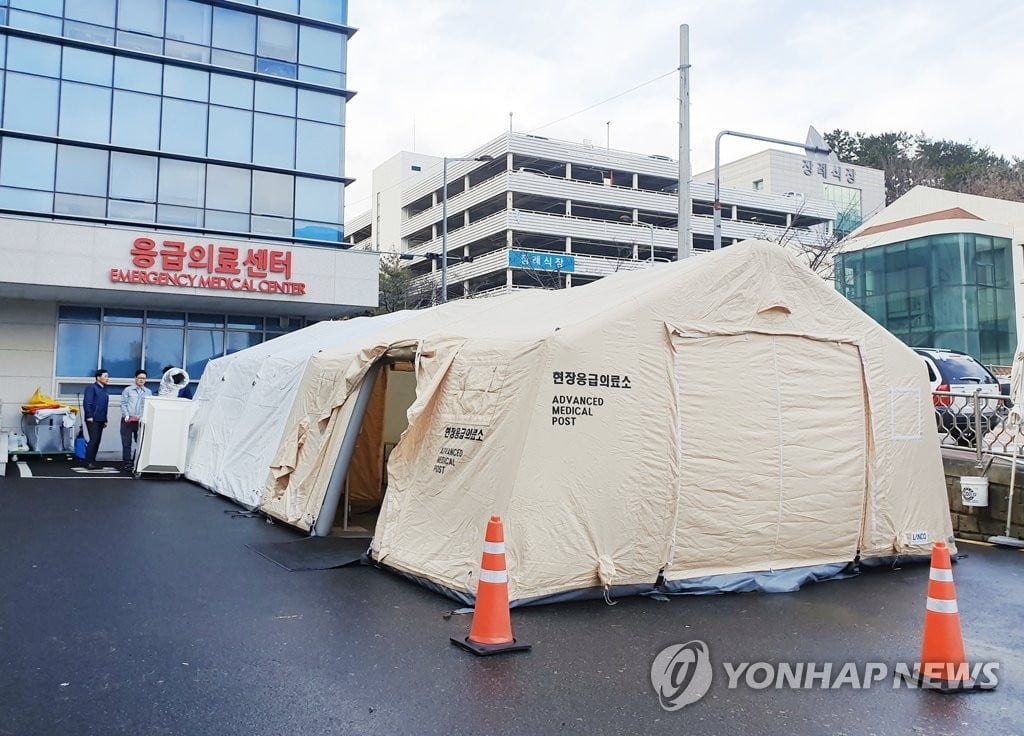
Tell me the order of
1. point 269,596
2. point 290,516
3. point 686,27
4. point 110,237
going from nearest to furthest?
1. point 269,596
2. point 290,516
3. point 686,27
4. point 110,237

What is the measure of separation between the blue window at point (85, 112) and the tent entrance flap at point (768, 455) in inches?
774

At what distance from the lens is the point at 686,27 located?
1359 cm

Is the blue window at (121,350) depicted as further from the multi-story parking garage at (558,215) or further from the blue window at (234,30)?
the multi-story parking garage at (558,215)

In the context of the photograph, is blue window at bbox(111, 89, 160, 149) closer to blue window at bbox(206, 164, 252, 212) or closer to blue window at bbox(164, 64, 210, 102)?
blue window at bbox(164, 64, 210, 102)

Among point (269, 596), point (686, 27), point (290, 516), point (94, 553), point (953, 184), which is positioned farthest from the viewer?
point (953, 184)

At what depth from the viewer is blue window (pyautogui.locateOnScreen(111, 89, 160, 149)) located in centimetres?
2158

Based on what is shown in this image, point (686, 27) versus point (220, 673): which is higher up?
point (686, 27)

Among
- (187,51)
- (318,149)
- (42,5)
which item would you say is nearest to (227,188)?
(318,149)

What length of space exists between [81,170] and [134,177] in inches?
49.4

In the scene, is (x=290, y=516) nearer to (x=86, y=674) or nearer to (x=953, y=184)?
(x=86, y=674)

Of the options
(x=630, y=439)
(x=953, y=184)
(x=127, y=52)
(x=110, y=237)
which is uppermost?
(x=953, y=184)

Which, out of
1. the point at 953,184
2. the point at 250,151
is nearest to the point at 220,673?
the point at 250,151

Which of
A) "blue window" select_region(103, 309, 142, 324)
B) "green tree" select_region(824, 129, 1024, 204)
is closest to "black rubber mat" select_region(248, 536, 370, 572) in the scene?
"blue window" select_region(103, 309, 142, 324)

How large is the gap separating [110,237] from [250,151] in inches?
222
